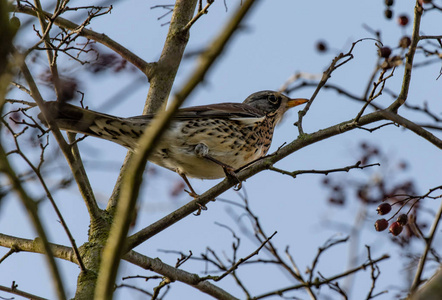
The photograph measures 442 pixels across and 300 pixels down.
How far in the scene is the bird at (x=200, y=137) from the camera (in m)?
→ 5.96

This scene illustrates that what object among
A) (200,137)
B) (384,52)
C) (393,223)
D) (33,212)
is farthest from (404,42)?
(33,212)

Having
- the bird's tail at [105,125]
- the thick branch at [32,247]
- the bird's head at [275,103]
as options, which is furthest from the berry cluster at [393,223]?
the bird's head at [275,103]

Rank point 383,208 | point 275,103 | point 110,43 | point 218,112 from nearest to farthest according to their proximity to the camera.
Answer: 1. point 383,208
2. point 110,43
3. point 218,112
4. point 275,103

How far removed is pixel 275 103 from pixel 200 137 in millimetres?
2014

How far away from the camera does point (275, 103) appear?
8086mm

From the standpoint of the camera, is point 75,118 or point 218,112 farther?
point 218,112

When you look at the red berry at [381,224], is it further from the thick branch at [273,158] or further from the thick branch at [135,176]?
the thick branch at [135,176]

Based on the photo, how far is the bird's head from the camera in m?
7.98

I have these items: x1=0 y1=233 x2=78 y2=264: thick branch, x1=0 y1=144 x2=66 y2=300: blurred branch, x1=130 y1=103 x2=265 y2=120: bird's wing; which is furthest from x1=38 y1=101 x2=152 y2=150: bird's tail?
x1=0 y1=144 x2=66 y2=300: blurred branch

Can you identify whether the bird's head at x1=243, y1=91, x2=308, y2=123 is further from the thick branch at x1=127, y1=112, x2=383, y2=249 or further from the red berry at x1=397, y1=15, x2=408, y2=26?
the thick branch at x1=127, y1=112, x2=383, y2=249

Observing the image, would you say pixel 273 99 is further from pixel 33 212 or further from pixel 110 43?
pixel 33 212

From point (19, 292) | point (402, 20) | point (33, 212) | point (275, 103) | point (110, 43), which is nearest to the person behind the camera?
point (33, 212)

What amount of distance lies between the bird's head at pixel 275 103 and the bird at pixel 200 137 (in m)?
0.80

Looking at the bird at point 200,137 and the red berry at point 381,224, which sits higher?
the bird at point 200,137
